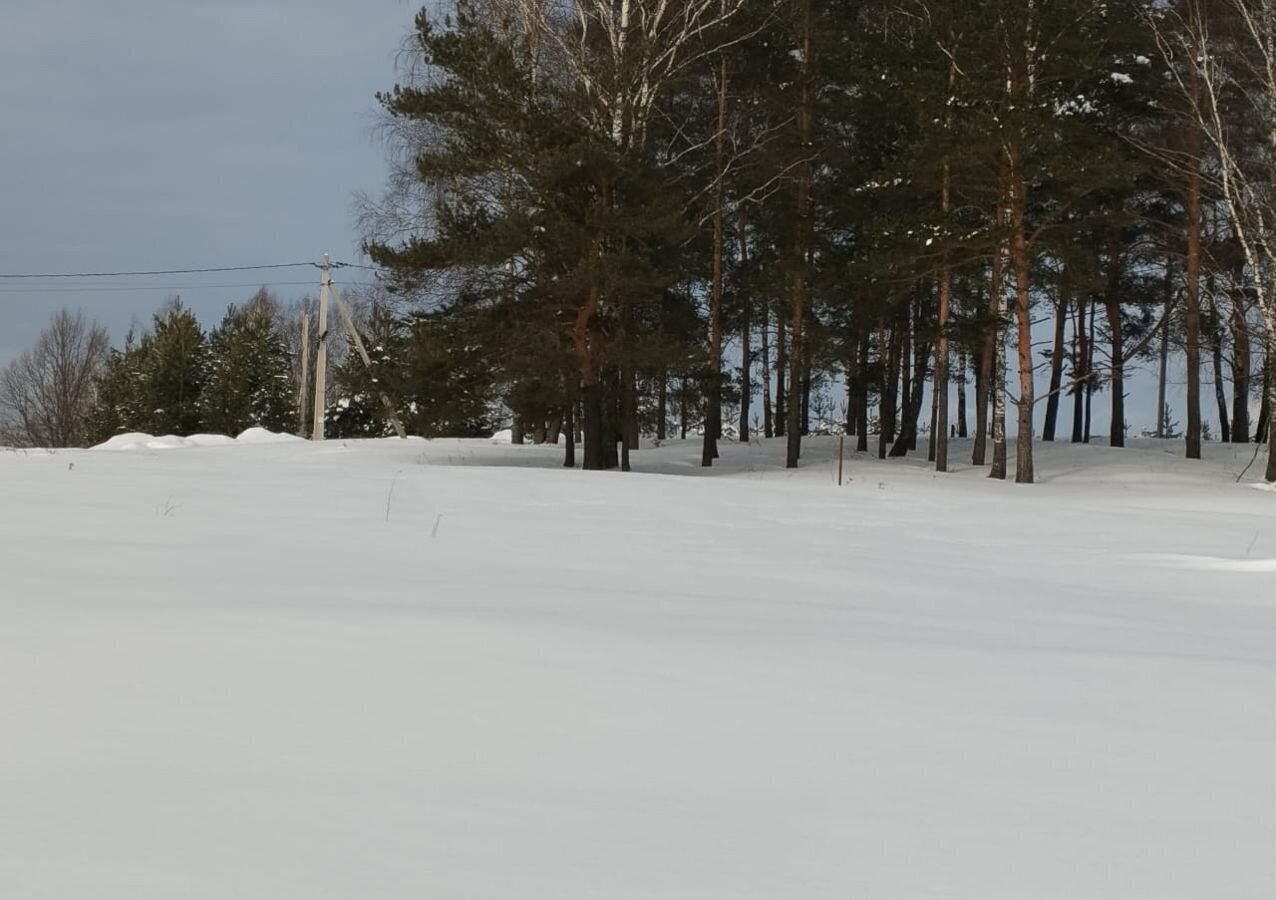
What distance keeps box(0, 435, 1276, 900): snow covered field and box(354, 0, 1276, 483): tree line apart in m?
13.1

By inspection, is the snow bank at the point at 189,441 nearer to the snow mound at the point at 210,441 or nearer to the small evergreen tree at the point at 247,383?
the snow mound at the point at 210,441

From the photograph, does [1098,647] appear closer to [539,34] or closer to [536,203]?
[536,203]

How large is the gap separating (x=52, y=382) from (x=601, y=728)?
55.6 metres

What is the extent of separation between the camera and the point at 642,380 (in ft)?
70.1

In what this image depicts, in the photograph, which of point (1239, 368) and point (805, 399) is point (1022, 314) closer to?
point (805, 399)

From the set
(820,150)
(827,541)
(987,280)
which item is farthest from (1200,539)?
(820,150)

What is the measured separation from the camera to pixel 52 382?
5200 centimetres

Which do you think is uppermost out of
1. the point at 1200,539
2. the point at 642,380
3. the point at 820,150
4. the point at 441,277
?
the point at 820,150

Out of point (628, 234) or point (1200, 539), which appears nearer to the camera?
point (1200, 539)

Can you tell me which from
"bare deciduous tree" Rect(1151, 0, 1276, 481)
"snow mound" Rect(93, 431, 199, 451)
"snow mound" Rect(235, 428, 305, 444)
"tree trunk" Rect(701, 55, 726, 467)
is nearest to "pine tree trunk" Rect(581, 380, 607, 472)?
"tree trunk" Rect(701, 55, 726, 467)

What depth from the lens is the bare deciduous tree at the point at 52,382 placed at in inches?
1951

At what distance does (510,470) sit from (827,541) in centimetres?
565

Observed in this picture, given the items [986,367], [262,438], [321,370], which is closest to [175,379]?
[321,370]

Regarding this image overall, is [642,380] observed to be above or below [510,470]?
above
